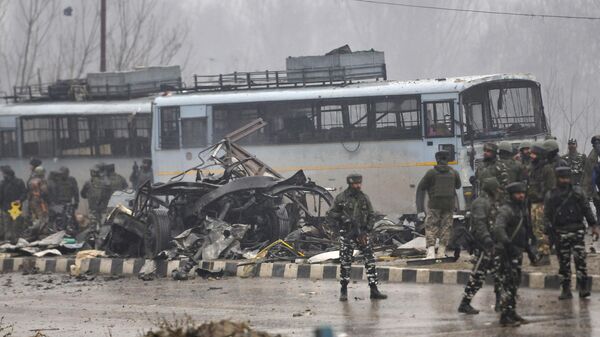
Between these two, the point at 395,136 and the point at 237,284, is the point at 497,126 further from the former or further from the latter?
the point at 237,284

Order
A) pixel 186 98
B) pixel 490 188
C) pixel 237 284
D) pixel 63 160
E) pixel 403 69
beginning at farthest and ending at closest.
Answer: pixel 403 69
pixel 63 160
pixel 186 98
pixel 237 284
pixel 490 188

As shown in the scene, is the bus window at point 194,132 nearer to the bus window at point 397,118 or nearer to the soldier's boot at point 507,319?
the bus window at point 397,118

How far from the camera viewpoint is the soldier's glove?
48.7 ft

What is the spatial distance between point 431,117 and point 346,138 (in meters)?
2.02

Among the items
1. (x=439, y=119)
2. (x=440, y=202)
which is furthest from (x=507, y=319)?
(x=439, y=119)

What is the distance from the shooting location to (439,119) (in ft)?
85.7

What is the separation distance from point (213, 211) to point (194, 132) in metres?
8.03

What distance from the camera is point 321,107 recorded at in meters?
27.8

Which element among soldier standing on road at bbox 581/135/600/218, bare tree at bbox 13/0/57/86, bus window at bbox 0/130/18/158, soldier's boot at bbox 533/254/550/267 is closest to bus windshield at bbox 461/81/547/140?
soldier standing on road at bbox 581/135/600/218

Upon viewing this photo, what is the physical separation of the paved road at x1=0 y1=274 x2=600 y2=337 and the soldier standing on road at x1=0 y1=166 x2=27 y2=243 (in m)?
7.68

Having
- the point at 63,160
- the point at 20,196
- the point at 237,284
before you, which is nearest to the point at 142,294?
the point at 237,284

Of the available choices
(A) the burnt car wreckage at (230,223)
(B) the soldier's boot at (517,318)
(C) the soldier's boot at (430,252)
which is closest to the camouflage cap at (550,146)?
(C) the soldier's boot at (430,252)

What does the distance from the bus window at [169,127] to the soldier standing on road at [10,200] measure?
372 cm

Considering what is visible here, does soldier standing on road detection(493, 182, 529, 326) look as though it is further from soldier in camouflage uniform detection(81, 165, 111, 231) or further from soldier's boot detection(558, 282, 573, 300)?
soldier in camouflage uniform detection(81, 165, 111, 231)
